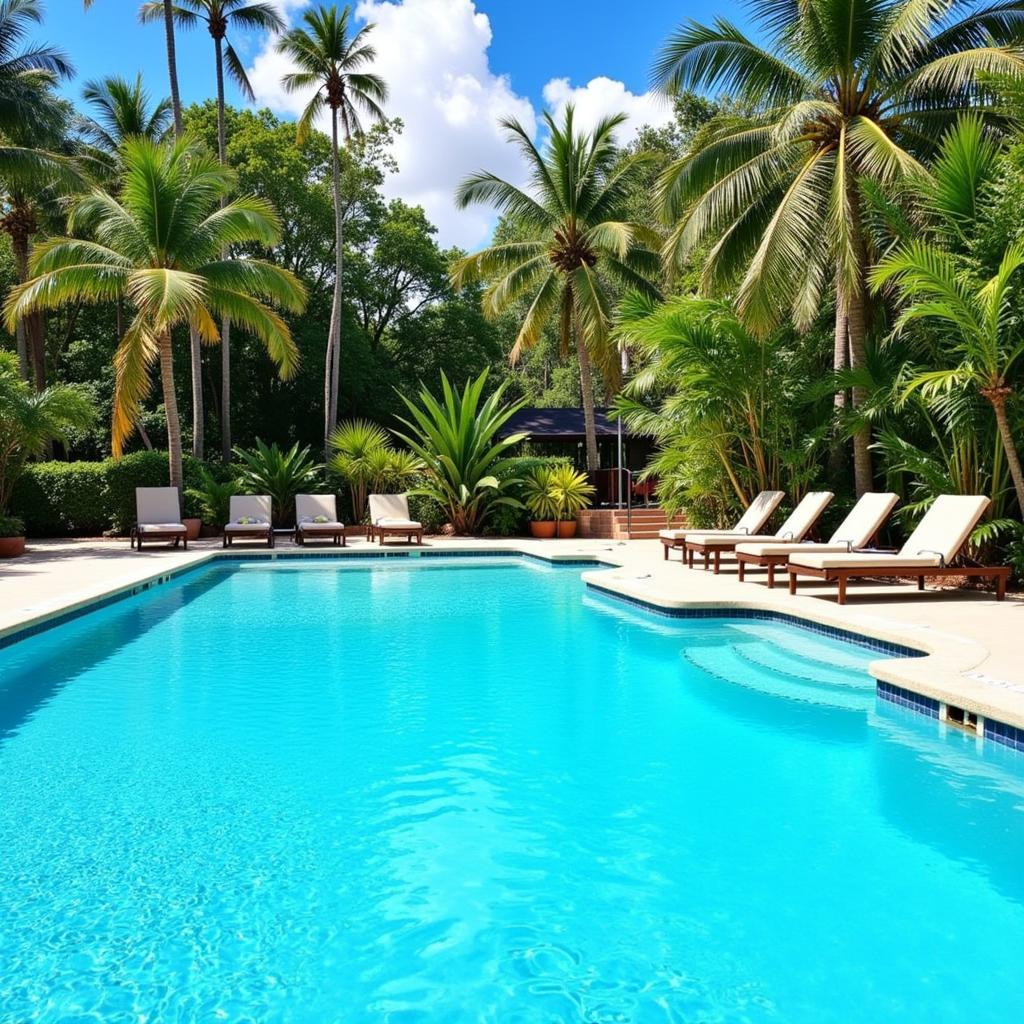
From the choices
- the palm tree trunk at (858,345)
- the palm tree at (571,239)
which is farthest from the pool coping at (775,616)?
the palm tree at (571,239)

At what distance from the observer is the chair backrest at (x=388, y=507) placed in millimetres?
17516

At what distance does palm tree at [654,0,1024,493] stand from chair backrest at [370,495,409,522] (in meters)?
7.28

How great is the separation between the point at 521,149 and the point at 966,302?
15013mm

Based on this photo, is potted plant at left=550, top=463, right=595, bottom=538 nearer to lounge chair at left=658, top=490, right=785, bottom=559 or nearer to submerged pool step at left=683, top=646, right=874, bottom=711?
lounge chair at left=658, top=490, right=785, bottom=559

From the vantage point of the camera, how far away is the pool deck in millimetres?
5500

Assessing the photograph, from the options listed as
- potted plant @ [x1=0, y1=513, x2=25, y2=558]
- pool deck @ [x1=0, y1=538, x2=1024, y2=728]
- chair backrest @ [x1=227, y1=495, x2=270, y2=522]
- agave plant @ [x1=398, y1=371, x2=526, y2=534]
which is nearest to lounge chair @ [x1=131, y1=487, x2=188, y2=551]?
pool deck @ [x1=0, y1=538, x2=1024, y2=728]

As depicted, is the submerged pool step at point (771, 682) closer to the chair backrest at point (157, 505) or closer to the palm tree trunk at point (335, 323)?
the chair backrest at point (157, 505)

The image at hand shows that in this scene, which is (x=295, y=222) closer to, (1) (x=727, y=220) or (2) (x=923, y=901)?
(1) (x=727, y=220)

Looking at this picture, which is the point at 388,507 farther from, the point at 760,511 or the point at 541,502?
the point at 760,511

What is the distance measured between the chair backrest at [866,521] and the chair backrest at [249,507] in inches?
425

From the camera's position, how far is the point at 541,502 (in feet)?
61.3

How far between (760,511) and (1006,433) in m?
3.67

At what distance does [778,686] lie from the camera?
21.4ft

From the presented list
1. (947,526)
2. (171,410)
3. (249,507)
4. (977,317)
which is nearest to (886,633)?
(947,526)
